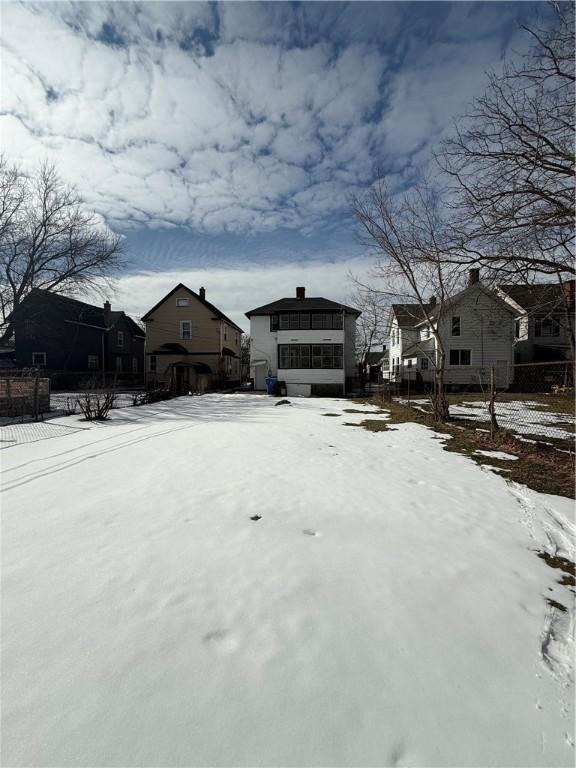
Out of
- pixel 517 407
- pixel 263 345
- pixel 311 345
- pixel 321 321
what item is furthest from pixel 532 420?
pixel 263 345

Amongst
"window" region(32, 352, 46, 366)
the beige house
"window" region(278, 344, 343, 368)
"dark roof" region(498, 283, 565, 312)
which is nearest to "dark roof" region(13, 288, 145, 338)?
"window" region(32, 352, 46, 366)

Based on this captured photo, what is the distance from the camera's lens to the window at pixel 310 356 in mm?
26469

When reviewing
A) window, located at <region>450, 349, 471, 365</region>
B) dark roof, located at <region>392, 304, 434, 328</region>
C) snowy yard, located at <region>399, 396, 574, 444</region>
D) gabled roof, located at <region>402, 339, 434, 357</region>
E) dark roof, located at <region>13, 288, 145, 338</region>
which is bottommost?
snowy yard, located at <region>399, 396, 574, 444</region>

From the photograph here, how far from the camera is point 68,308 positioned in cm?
2950

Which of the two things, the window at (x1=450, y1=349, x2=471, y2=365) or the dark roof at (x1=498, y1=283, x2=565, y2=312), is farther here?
the window at (x1=450, y1=349, x2=471, y2=365)

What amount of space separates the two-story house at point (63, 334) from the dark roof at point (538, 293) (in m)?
26.5

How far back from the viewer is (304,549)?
11.0 feet

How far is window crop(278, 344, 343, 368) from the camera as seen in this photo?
86.8ft

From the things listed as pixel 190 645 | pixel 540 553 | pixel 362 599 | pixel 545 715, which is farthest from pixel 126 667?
pixel 540 553

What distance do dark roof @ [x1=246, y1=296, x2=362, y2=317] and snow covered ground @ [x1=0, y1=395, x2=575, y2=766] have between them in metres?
23.0

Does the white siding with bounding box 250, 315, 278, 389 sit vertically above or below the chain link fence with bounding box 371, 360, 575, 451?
above

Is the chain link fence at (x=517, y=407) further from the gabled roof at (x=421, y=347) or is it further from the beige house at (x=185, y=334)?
the beige house at (x=185, y=334)

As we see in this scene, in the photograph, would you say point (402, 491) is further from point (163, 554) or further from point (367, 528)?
point (163, 554)

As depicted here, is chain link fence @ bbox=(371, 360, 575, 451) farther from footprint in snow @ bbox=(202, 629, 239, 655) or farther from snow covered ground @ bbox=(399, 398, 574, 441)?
footprint in snow @ bbox=(202, 629, 239, 655)
